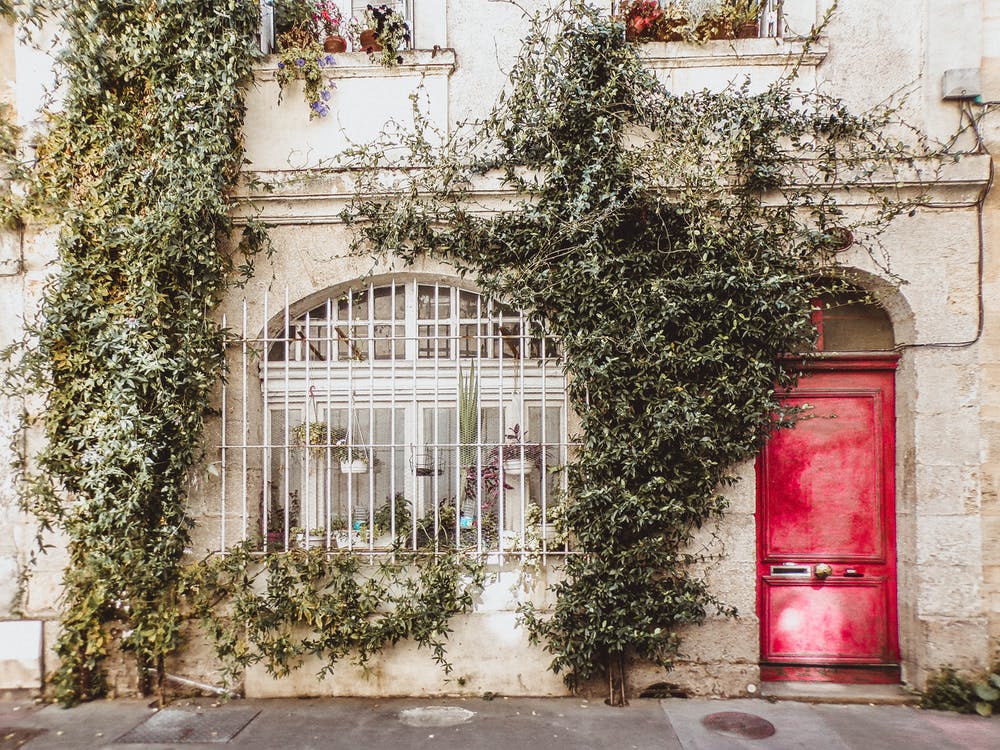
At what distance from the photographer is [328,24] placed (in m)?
4.79

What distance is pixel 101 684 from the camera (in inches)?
175

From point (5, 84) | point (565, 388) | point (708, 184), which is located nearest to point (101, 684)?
point (565, 388)

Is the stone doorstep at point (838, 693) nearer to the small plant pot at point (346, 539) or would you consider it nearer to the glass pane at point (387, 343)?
the small plant pot at point (346, 539)

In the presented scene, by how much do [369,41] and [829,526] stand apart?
4.84m

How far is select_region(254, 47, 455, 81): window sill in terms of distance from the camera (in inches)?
182

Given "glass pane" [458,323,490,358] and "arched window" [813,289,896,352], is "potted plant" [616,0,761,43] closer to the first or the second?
"arched window" [813,289,896,352]

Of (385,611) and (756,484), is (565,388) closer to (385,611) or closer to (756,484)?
(756,484)

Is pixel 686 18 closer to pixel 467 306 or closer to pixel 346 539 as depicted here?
pixel 467 306

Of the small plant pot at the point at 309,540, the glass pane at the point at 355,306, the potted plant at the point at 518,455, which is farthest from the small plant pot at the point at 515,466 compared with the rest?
the glass pane at the point at 355,306

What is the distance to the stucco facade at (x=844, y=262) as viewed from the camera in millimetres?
4305

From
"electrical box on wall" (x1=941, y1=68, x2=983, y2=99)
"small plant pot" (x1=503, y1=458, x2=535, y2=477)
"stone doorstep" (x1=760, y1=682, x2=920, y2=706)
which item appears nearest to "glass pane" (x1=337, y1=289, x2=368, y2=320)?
"small plant pot" (x1=503, y1=458, x2=535, y2=477)

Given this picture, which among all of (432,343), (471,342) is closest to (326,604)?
(432,343)

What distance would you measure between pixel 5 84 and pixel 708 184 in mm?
5065

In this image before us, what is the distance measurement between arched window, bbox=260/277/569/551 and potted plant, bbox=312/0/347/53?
69.4 inches
